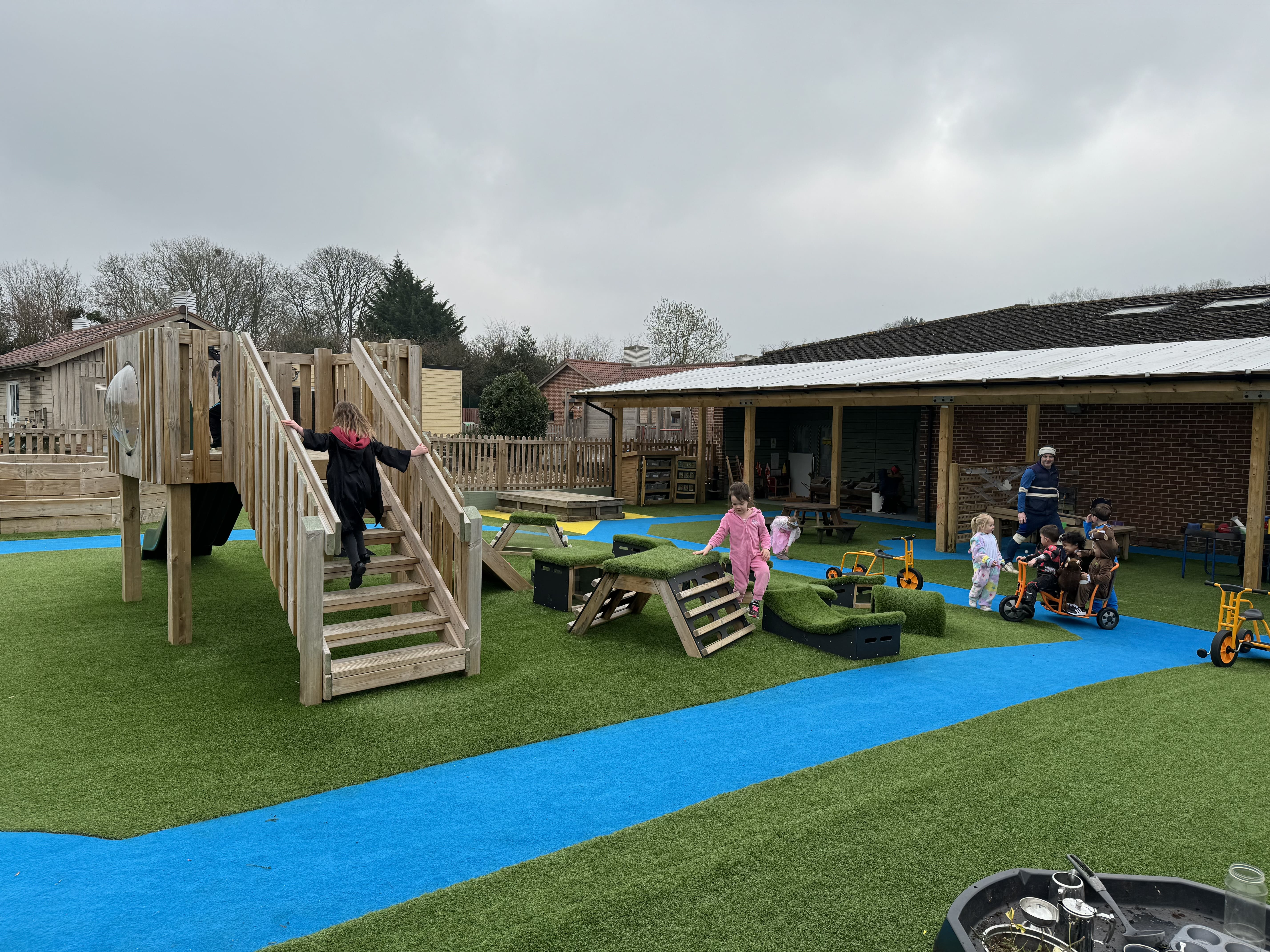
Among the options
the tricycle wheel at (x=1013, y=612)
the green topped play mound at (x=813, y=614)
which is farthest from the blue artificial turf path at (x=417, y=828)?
the tricycle wheel at (x=1013, y=612)

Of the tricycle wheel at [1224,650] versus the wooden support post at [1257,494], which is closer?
the tricycle wheel at [1224,650]

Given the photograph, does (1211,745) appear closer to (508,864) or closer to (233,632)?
(508,864)

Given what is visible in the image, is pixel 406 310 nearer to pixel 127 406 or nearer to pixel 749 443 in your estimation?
pixel 749 443

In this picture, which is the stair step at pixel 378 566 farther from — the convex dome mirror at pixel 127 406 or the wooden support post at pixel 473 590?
the convex dome mirror at pixel 127 406

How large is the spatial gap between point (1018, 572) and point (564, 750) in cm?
649

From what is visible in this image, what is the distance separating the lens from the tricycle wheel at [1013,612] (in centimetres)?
940

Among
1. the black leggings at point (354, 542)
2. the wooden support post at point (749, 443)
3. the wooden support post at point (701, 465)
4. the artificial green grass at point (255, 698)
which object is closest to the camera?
the artificial green grass at point (255, 698)

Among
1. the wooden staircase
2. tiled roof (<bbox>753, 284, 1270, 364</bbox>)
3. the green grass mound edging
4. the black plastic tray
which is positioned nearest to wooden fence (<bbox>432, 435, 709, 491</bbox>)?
tiled roof (<bbox>753, 284, 1270, 364</bbox>)

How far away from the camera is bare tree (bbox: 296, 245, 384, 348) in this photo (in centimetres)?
5319

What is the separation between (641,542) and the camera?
29.7 feet

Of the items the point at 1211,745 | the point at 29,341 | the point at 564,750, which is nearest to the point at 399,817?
the point at 564,750

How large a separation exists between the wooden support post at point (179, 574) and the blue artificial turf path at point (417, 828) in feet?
12.1

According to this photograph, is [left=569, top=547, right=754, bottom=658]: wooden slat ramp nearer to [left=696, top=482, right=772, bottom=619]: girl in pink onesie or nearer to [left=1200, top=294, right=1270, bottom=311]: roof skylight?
[left=696, top=482, right=772, bottom=619]: girl in pink onesie

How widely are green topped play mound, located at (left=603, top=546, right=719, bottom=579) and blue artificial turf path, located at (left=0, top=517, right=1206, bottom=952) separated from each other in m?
1.46
